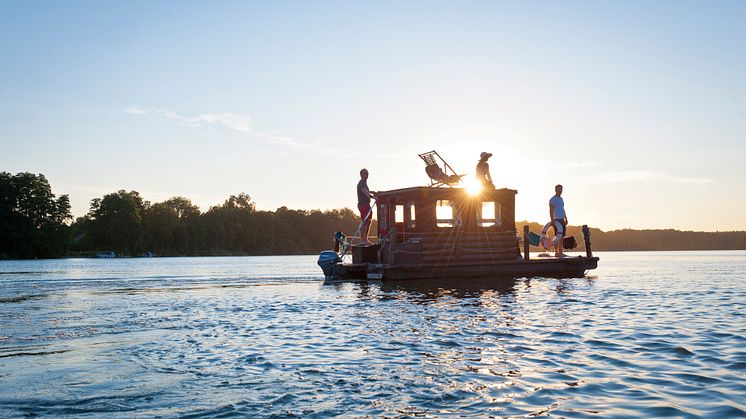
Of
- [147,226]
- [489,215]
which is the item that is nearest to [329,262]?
[489,215]

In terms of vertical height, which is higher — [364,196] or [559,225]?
[364,196]

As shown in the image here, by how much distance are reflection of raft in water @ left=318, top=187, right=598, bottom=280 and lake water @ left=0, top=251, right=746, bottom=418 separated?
7771 millimetres

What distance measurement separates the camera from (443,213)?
24.7 meters

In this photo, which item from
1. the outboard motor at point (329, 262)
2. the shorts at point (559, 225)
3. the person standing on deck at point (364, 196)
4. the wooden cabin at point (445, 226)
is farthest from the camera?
the outboard motor at point (329, 262)

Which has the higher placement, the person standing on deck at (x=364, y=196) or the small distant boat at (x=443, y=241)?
the person standing on deck at (x=364, y=196)

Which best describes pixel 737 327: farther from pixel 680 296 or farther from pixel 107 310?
pixel 107 310

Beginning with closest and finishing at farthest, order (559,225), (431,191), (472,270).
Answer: (472,270) → (431,191) → (559,225)

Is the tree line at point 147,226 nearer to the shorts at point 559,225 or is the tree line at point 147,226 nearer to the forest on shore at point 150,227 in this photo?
the forest on shore at point 150,227

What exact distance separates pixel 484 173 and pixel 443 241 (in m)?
3.52

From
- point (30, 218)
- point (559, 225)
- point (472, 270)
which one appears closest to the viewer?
point (472, 270)

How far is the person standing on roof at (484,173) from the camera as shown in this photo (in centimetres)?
2545

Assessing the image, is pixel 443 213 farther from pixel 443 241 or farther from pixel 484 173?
pixel 484 173

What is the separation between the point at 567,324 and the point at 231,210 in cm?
14981

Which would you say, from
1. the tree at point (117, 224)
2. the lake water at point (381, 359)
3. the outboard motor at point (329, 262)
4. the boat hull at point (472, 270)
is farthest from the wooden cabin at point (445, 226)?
the tree at point (117, 224)
